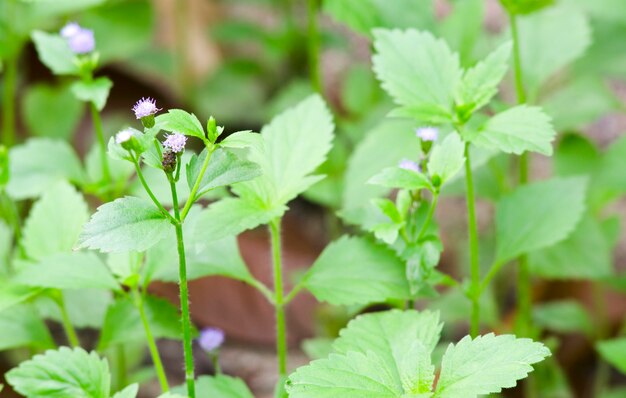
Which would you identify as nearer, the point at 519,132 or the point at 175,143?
the point at 175,143

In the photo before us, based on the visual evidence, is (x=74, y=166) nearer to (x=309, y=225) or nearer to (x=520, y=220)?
(x=520, y=220)

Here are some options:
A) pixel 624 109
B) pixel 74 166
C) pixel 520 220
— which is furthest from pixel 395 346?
pixel 624 109

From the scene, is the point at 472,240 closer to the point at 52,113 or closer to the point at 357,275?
the point at 357,275

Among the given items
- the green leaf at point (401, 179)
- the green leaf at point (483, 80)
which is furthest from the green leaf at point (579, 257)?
the green leaf at point (401, 179)

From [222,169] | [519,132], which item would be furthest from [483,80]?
[222,169]

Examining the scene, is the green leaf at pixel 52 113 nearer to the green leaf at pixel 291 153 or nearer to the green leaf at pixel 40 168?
the green leaf at pixel 40 168

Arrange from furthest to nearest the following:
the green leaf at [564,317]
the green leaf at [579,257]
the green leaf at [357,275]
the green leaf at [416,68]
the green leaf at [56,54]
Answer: the green leaf at [564,317] → the green leaf at [579,257] → the green leaf at [56,54] → the green leaf at [416,68] → the green leaf at [357,275]
